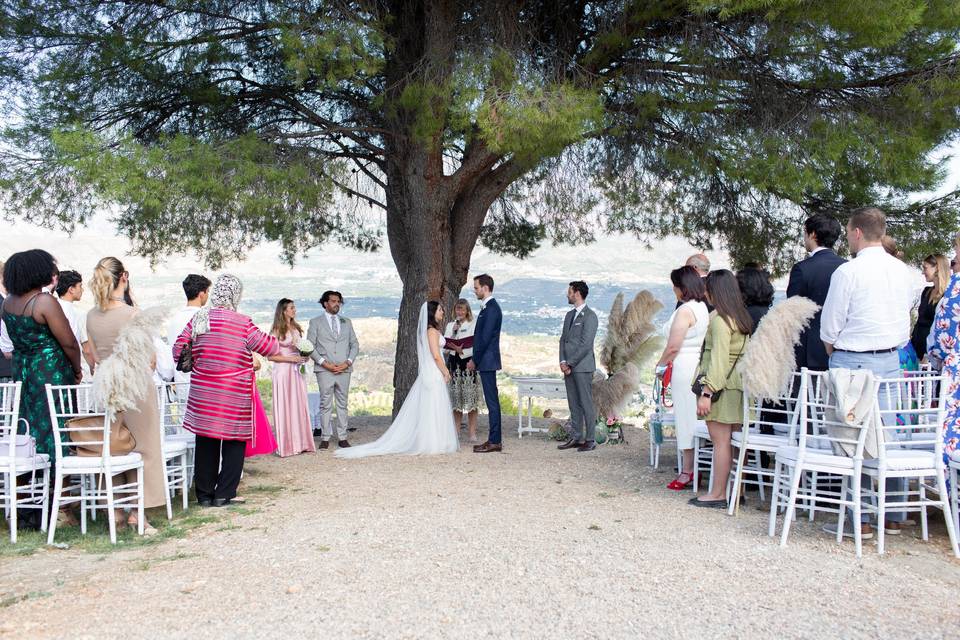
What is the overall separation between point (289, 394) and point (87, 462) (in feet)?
12.3

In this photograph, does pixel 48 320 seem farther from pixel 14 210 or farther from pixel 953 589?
pixel 953 589

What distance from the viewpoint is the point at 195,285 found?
676 centimetres

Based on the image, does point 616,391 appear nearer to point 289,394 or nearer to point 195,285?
point 289,394

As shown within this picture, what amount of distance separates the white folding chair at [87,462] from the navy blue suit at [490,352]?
4.11 metres

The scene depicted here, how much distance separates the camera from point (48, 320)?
18.0 feet

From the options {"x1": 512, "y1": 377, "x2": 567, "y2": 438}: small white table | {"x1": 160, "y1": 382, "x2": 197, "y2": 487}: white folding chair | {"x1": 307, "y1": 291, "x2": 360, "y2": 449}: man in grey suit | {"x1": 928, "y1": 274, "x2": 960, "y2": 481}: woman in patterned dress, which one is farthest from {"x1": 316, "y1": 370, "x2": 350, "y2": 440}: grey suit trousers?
{"x1": 928, "y1": 274, "x2": 960, "y2": 481}: woman in patterned dress

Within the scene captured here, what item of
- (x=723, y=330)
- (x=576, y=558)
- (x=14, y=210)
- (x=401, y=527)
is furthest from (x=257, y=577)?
(x=14, y=210)

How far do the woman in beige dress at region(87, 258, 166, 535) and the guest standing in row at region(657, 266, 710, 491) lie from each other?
11.9 ft

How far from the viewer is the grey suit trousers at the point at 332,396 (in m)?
9.59

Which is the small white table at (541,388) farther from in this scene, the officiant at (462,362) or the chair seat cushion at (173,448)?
the chair seat cushion at (173,448)

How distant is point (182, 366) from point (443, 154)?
19.0 feet

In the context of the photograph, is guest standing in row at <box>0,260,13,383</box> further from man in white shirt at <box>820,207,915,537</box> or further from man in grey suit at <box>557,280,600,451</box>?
man in white shirt at <box>820,207,915,537</box>

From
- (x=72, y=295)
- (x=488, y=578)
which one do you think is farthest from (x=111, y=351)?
(x=488, y=578)

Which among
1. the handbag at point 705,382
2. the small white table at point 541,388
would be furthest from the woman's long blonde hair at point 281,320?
the handbag at point 705,382
